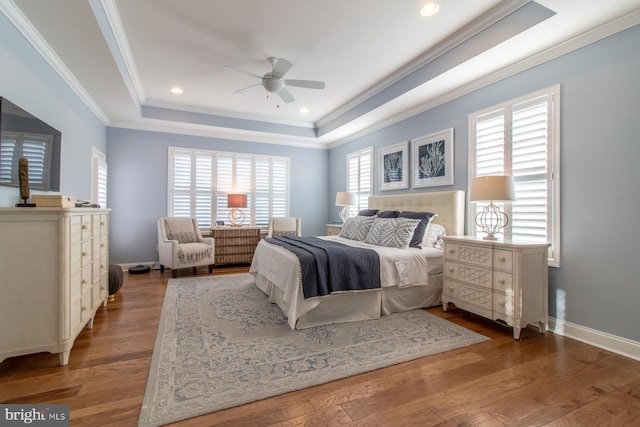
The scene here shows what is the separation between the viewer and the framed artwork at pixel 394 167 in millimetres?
4844

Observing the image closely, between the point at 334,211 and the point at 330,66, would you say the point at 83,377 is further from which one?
the point at 334,211

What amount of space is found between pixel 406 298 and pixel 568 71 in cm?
271

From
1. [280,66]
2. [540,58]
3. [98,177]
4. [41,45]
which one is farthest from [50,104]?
[540,58]

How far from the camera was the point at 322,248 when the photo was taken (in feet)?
10.5

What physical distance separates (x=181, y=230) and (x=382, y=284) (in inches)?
155

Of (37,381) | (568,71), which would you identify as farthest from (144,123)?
(568,71)

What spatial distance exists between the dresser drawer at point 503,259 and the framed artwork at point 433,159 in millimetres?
1458

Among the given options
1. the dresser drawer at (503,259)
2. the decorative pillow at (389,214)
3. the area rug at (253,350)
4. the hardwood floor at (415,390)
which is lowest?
the hardwood floor at (415,390)

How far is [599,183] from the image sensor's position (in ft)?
8.46

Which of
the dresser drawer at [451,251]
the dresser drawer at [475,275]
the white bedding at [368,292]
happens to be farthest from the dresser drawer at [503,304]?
the white bedding at [368,292]

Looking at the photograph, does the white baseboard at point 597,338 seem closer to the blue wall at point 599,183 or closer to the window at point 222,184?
the blue wall at point 599,183

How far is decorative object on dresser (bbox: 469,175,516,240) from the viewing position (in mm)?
2910

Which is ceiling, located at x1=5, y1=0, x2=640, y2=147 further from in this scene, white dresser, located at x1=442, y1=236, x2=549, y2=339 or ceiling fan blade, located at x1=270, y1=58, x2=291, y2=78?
white dresser, located at x1=442, y1=236, x2=549, y2=339

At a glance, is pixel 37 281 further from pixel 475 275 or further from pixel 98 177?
pixel 475 275
